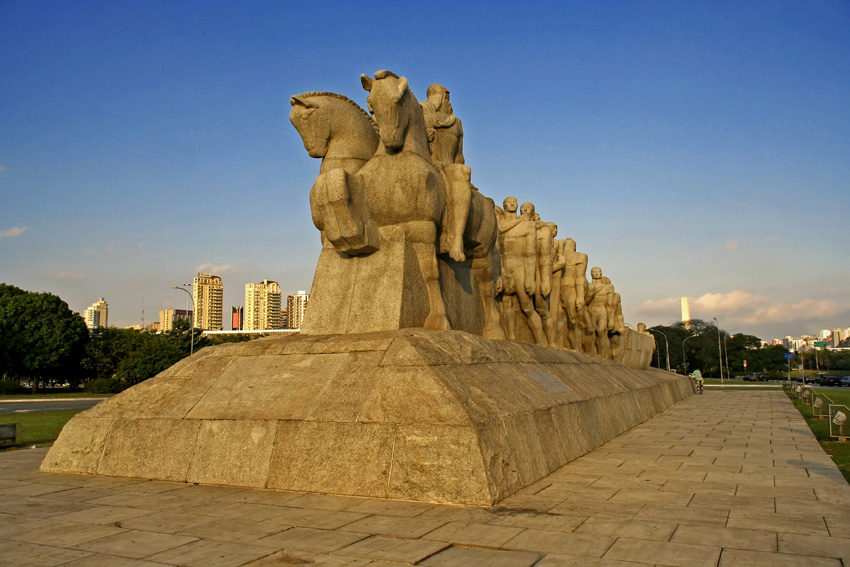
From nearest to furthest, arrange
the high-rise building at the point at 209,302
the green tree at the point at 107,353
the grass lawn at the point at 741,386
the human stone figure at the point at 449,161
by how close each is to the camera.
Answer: the human stone figure at the point at 449,161
the grass lawn at the point at 741,386
the green tree at the point at 107,353
the high-rise building at the point at 209,302

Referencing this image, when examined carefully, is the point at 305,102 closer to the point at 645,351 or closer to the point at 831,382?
the point at 645,351

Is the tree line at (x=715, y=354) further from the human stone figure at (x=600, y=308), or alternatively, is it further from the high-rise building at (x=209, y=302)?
the high-rise building at (x=209, y=302)

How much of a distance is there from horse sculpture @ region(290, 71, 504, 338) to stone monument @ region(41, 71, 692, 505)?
21mm

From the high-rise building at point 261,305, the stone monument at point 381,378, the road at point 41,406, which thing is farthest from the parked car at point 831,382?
the high-rise building at point 261,305

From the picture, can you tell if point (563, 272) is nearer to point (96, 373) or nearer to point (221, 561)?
point (221, 561)

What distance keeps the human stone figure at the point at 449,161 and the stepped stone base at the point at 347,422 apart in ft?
5.99

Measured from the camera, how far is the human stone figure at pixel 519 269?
13938mm

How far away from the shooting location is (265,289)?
342ft

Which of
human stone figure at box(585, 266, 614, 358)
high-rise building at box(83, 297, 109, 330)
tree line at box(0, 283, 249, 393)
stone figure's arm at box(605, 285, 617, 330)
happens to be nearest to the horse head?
human stone figure at box(585, 266, 614, 358)

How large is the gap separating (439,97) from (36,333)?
4180cm

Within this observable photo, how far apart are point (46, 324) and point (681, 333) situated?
220 ft

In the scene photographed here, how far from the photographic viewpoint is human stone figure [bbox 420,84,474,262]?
9578 millimetres

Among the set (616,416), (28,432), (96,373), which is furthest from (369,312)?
(96,373)

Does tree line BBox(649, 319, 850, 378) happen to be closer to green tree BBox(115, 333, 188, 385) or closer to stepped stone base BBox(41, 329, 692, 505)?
green tree BBox(115, 333, 188, 385)
